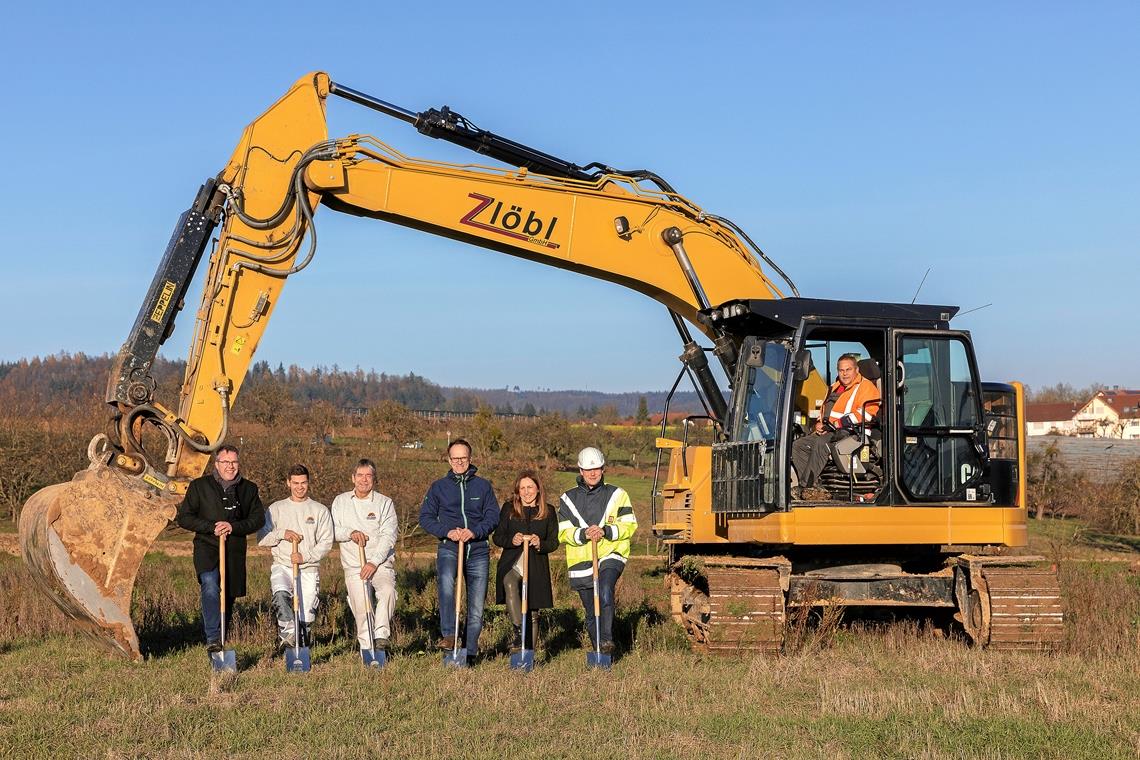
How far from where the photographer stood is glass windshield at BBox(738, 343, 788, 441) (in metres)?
11.1

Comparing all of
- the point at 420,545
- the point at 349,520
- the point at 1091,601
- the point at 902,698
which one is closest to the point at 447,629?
the point at 349,520

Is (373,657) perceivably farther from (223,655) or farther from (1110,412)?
(1110,412)

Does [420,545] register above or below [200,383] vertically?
below

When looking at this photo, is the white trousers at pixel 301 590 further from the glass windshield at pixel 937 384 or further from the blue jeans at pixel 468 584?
the glass windshield at pixel 937 384

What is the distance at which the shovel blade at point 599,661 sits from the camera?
10.5m

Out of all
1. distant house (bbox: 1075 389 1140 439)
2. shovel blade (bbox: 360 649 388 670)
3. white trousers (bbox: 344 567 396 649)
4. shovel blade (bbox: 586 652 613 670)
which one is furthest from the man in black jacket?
distant house (bbox: 1075 389 1140 439)

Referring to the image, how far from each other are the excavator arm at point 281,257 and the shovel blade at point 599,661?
2.79 meters

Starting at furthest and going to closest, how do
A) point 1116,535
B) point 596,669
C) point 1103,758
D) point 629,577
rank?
point 1116,535
point 629,577
point 596,669
point 1103,758

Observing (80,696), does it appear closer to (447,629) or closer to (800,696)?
(447,629)

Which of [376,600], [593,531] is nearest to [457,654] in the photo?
[376,600]

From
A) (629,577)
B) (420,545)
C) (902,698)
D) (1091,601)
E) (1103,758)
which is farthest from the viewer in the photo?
→ (420,545)

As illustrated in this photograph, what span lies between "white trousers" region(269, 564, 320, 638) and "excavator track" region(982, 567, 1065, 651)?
217 inches

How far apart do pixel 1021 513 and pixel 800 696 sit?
3.14 metres

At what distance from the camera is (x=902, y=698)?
8914 mm
